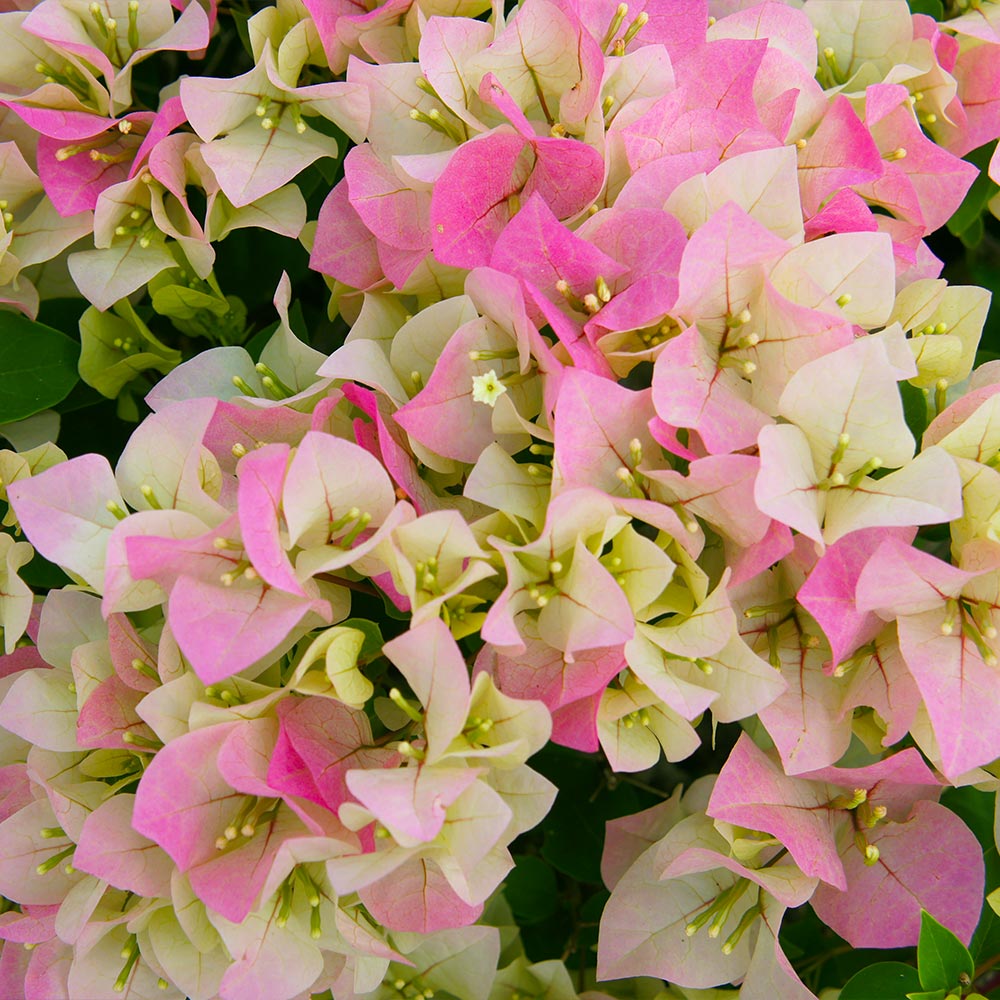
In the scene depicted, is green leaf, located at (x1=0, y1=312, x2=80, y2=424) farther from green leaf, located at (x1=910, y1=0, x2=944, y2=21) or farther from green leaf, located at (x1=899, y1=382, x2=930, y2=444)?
green leaf, located at (x1=910, y1=0, x2=944, y2=21)

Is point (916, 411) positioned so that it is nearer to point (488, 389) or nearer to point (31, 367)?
point (488, 389)

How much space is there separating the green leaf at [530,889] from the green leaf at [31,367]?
50cm

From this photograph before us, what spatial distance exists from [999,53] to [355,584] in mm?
621

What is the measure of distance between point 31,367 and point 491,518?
0.39 m

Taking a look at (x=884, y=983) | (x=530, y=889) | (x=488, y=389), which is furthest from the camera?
(x=530, y=889)

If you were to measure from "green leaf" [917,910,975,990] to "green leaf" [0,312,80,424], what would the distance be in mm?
678

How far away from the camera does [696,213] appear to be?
0.66m

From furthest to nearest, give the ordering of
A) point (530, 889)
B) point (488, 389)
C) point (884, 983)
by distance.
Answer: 1. point (530, 889)
2. point (884, 983)
3. point (488, 389)

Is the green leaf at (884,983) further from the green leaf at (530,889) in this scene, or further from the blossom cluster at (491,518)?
the green leaf at (530,889)

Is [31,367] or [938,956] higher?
[31,367]

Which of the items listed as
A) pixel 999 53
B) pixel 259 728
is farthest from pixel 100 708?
pixel 999 53

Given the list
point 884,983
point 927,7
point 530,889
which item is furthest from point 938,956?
point 927,7

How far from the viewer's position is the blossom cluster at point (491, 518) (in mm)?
607

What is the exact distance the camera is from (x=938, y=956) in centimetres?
67
